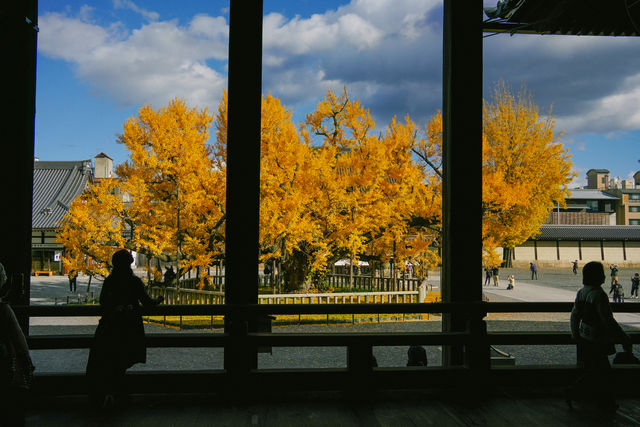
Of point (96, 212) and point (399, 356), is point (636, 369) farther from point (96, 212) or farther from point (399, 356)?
point (96, 212)

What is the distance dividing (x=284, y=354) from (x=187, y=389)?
Answer: 8310 mm

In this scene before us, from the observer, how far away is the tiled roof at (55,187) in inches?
1352

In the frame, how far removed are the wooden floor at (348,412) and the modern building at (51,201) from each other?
32.1m

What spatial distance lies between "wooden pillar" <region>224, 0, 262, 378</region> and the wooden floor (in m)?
0.73

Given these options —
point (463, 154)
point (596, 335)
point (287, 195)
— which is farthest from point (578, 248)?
point (596, 335)

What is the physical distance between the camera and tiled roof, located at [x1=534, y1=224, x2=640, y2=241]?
43.5 meters

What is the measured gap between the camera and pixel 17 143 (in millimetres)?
4637

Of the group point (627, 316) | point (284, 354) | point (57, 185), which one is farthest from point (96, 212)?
point (57, 185)

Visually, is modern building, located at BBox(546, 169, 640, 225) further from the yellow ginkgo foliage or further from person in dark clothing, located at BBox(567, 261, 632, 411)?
person in dark clothing, located at BBox(567, 261, 632, 411)

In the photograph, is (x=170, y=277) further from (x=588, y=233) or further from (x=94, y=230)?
(x=588, y=233)

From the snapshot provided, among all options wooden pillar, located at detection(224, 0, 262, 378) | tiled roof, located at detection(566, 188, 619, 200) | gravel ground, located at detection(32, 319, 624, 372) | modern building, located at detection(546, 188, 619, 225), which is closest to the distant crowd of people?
wooden pillar, located at detection(224, 0, 262, 378)

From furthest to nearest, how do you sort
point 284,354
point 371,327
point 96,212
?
point 96,212
point 371,327
point 284,354

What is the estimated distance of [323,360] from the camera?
1133 centimetres

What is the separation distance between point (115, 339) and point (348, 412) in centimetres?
221
